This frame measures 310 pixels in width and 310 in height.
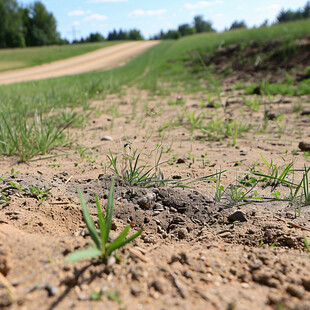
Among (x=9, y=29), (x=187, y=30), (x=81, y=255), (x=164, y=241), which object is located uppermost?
(x=187, y=30)

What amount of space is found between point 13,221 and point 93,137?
2.05 meters

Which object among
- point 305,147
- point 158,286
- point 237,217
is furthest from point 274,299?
point 305,147

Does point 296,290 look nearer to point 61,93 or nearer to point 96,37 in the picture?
point 61,93

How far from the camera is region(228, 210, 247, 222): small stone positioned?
1.75 metres

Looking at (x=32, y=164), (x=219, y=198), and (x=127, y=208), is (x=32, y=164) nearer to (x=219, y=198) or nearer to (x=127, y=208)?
(x=127, y=208)

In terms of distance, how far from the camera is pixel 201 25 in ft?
309

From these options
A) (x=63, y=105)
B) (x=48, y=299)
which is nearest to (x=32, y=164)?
(x=48, y=299)

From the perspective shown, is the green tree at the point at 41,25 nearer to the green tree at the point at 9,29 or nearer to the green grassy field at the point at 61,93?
→ the green tree at the point at 9,29

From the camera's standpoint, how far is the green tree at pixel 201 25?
90.4 metres

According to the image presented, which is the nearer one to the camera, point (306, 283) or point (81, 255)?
point (81, 255)

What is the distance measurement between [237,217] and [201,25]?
101543mm

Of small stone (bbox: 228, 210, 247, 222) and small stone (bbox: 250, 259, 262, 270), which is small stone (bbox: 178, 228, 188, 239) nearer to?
small stone (bbox: 228, 210, 247, 222)

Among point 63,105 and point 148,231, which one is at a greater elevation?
point 63,105

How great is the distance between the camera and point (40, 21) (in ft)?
182
